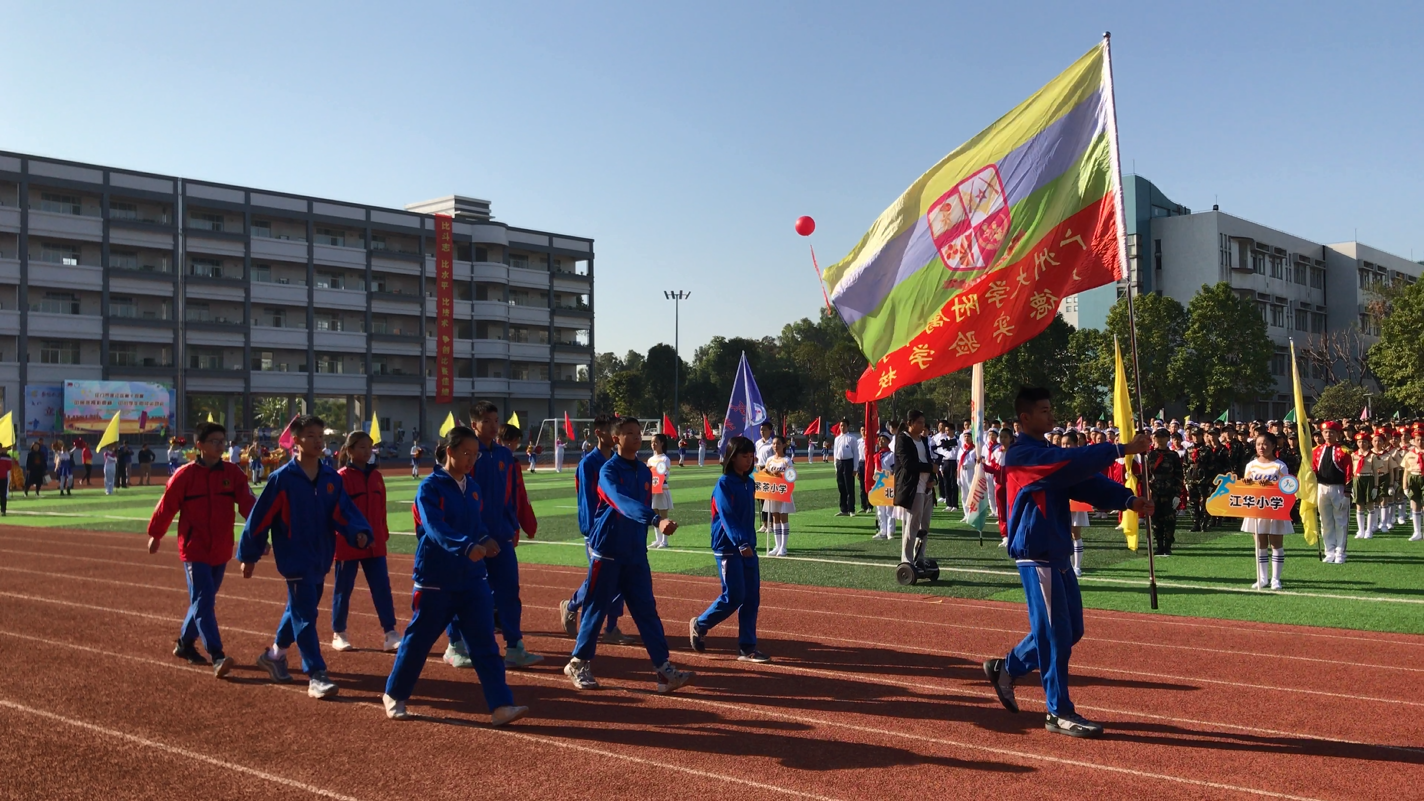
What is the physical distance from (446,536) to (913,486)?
7639 mm

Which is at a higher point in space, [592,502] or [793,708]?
[592,502]

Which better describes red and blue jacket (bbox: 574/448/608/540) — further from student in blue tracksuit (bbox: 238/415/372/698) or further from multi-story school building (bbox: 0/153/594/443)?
multi-story school building (bbox: 0/153/594/443)

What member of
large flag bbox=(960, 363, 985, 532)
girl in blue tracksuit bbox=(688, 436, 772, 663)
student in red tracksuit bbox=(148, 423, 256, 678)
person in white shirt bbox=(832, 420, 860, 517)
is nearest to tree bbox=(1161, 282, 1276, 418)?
person in white shirt bbox=(832, 420, 860, 517)

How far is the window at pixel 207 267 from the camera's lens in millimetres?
69938

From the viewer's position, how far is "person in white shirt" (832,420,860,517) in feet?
77.5

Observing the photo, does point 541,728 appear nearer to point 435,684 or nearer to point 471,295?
point 435,684

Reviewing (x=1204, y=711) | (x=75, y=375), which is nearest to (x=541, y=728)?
(x=1204, y=711)

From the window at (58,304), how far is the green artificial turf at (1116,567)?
44991 mm

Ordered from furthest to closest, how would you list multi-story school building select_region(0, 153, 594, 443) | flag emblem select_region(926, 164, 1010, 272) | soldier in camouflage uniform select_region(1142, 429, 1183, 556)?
multi-story school building select_region(0, 153, 594, 443)
soldier in camouflage uniform select_region(1142, 429, 1183, 556)
flag emblem select_region(926, 164, 1010, 272)

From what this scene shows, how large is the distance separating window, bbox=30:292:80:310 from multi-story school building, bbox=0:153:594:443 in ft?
0.28

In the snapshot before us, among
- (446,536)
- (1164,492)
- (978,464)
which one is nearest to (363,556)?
(446,536)

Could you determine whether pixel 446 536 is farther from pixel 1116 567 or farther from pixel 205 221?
pixel 205 221

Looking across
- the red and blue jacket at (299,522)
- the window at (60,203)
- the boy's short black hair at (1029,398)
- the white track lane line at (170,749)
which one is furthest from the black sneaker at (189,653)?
the window at (60,203)

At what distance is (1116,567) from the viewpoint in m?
15.2
